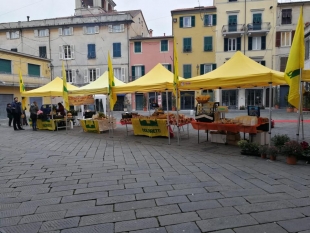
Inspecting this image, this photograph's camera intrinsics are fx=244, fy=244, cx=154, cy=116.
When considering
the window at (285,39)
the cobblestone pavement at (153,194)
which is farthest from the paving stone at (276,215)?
the window at (285,39)

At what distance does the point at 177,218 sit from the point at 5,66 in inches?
869

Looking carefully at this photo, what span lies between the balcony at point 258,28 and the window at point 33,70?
72.7 ft

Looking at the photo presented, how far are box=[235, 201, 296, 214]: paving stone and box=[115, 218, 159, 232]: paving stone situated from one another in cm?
103

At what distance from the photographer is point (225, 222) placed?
2564 millimetres

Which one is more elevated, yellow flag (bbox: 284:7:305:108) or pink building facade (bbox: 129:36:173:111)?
pink building facade (bbox: 129:36:173:111)

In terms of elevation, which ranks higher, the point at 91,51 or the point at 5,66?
the point at 91,51

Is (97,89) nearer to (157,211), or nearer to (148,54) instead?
(157,211)

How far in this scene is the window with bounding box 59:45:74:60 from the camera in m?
28.6

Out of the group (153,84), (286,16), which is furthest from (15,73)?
(286,16)

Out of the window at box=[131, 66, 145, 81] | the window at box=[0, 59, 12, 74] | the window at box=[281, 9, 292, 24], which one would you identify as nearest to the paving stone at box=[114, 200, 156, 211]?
the window at box=[0, 59, 12, 74]

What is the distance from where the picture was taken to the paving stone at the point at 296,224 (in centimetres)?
240

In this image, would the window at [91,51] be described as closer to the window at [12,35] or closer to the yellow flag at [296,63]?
the window at [12,35]

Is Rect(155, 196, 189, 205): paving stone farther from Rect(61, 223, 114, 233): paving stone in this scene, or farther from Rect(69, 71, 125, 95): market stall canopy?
Rect(69, 71, 125, 95): market stall canopy

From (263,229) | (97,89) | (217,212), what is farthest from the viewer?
(97,89)
